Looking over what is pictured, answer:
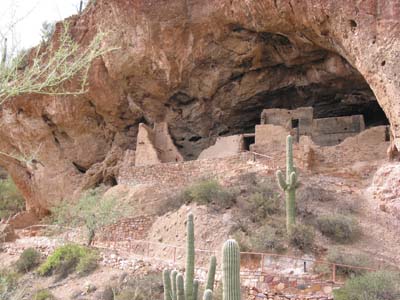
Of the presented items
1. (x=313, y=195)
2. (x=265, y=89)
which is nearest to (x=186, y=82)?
(x=265, y=89)

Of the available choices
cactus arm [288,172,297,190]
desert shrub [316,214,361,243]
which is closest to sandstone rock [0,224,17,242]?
cactus arm [288,172,297,190]

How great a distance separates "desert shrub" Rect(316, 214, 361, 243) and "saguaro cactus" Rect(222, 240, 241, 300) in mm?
6140

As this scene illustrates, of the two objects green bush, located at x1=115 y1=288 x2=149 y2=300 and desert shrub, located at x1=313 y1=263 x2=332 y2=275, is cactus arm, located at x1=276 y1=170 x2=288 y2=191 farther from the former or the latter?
green bush, located at x1=115 y1=288 x2=149 y2=300

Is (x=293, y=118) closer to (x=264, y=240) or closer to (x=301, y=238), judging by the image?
(x=301, y=238)

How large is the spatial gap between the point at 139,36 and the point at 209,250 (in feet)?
26.6

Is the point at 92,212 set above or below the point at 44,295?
above

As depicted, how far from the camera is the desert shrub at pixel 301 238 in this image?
36.9ft

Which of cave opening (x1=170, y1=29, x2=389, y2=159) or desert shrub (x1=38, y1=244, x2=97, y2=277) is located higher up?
cave opening (x1=170, y1=29, x2=389, y2=159)

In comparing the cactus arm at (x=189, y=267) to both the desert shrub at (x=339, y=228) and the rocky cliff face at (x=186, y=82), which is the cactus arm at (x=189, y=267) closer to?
the desert shrub at (x=339, y=228)

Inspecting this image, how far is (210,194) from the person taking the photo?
1390 centimetres

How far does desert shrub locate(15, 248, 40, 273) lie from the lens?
1473 cm

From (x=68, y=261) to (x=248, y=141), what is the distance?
7.32 meters

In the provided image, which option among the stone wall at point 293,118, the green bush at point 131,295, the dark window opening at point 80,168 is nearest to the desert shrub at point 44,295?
the green bush at point 131,295

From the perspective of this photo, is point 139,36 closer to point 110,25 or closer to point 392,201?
point 110,25
